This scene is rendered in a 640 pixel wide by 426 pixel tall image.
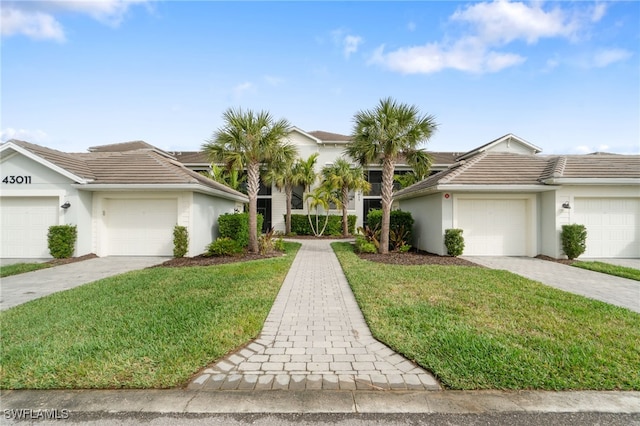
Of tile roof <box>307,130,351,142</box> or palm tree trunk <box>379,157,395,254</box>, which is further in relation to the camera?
tile roof <box>307,130,351,142</box>

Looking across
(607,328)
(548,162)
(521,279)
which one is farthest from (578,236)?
(607,328)

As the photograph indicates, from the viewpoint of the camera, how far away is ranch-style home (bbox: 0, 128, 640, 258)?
37.0 ft

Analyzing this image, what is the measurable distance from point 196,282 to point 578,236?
43.3ft

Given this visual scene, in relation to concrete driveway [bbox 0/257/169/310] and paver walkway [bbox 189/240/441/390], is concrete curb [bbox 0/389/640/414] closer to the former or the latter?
paver walkway [bbox 189/240/441/390]

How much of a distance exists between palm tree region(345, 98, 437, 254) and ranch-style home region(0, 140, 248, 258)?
6.90 meters

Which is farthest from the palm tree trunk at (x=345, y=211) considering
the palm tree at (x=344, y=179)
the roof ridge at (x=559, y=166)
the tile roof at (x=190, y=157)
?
the roof ridge at (x=559, y=166)

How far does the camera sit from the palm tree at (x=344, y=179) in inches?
856

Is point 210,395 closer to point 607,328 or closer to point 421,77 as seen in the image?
point 607,328

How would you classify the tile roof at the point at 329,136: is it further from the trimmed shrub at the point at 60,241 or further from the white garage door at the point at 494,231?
the trimmed shrub at the point at 60,241

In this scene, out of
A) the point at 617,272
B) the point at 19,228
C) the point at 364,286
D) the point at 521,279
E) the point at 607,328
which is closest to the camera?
the point at 607,328

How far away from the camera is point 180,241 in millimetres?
11445

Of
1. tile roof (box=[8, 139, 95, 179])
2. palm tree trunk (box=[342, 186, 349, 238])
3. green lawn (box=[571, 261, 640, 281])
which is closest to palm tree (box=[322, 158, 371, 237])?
palm tree trunk (box=[342, 186, 349, 238])

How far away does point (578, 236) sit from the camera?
10727mm

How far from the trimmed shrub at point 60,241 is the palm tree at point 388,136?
11.7 meters
